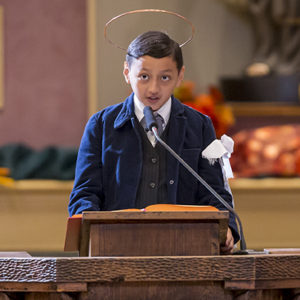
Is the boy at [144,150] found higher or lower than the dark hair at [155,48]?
lower

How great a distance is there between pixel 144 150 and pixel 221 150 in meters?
0.20

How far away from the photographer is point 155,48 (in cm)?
167

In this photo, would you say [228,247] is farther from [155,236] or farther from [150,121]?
[150,121]

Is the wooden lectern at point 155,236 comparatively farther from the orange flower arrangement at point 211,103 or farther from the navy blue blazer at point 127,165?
the orange flower arrangement at point 211,103

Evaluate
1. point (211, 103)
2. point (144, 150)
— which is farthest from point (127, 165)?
point (211, 103)

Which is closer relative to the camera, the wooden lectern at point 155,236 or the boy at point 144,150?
the wooden lectern at point 155,236

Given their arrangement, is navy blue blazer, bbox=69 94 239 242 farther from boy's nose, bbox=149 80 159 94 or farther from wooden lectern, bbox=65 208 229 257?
wooden lectern, bbox=65 208 229 257

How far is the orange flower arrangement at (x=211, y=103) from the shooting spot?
12.3 feet

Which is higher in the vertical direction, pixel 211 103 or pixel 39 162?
pixel 211 103

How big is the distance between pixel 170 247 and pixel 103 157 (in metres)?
0.44

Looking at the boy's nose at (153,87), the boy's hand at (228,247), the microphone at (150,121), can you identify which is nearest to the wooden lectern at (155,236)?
the boy's hand at (228,247)

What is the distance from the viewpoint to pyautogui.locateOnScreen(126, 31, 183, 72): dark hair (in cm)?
167

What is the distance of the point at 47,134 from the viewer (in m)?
4.14

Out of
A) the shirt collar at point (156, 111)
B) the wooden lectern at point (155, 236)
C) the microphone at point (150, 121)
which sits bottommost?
the wooden lectern at point (155, 236)
